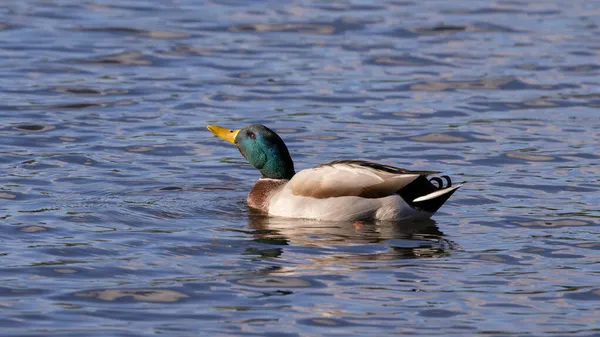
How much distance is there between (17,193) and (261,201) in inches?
88.1

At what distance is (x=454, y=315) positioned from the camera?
29.5ft

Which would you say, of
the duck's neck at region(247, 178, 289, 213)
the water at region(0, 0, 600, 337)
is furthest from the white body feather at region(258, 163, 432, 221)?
→ the duck's neck at region(247, 178, 289, 213)

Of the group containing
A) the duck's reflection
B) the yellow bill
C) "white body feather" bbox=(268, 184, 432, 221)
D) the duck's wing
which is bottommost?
the duck's reflection

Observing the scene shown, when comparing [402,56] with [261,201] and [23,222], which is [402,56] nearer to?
[261,201]

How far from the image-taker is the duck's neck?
12594 mm

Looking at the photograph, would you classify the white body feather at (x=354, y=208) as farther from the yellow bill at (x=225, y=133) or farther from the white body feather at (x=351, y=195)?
the yellow bill at (x=225, y=133)

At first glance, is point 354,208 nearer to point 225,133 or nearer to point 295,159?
point 225,133

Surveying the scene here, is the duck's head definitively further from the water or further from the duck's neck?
the water

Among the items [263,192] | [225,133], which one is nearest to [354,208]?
[263,192]

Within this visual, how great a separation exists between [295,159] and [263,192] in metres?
2.30

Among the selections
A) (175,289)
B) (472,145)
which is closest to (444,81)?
(472,145)

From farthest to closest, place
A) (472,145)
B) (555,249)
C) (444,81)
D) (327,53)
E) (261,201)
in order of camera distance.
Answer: (327,53), (444,81), (472,145), (261,201), (555,249)

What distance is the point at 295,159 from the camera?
589 inches

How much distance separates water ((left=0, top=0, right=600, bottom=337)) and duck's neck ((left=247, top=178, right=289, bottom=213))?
0.54ft
